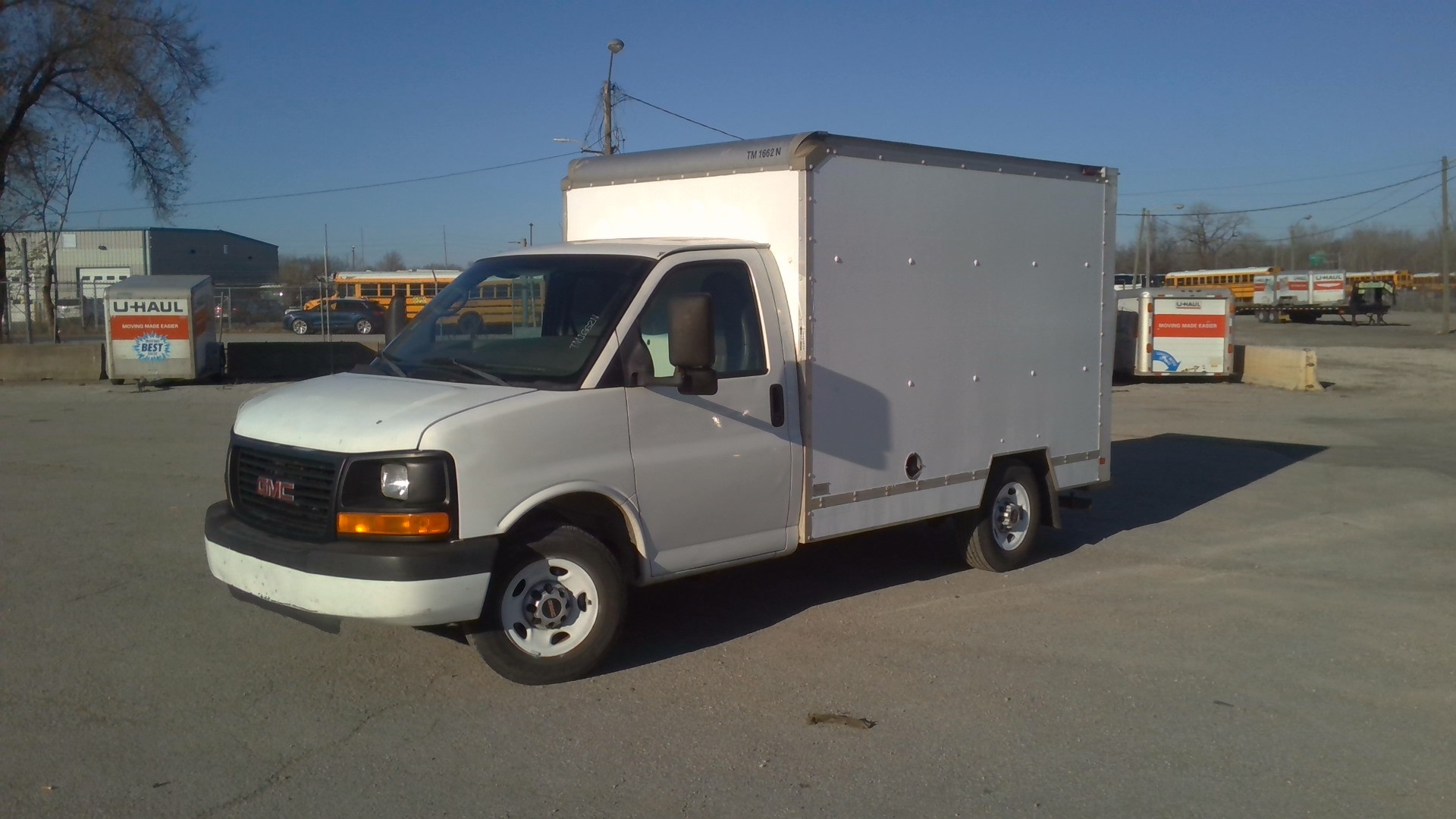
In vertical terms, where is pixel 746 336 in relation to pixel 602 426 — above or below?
above

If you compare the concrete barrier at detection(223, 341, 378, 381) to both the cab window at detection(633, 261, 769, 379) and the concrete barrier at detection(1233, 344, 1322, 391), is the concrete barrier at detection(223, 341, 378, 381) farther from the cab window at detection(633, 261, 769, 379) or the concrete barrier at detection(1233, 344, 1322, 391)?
the cab window at detection(633, 261, 769, 379)

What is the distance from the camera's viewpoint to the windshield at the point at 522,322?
5820mm

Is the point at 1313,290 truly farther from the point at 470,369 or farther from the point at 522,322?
the point at 470,369

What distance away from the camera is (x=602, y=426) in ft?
18.5

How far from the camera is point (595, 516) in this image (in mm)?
5828

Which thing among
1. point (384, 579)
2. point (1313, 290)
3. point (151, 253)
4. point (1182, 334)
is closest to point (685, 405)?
point (384, 579)

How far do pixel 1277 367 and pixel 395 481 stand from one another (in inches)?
924

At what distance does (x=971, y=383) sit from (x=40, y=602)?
226 inches

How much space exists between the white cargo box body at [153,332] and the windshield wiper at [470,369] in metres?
18.5

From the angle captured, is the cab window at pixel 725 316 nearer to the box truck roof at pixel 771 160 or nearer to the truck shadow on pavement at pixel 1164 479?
the box truck roof at pixel 771 160

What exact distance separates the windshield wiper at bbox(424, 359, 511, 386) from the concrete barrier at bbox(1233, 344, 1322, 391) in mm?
21927

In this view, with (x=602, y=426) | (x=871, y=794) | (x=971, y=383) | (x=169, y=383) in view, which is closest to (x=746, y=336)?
(x=602, y=426)

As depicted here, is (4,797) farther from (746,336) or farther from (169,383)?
(169,383)

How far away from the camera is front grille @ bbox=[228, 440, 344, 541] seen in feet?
17.2
